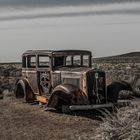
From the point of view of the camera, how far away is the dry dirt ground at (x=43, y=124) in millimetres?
12867

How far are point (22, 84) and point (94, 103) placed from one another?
4500mm

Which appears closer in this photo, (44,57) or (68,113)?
(68,113)

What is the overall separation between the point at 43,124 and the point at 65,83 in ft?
9.32

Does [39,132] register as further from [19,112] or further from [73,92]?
[19,112]

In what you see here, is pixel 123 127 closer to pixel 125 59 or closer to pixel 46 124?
pixel 46 124

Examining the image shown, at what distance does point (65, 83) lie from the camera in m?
17.4

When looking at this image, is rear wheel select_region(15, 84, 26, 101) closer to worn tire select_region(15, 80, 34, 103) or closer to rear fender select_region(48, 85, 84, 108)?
worn tire select_region(15, 80, 34, 103)

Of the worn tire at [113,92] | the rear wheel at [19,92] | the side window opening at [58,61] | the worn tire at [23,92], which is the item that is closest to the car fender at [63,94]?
the side window opening at [58,61]

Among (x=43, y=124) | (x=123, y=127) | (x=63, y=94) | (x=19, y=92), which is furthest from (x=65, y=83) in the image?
(x=123, y=127)

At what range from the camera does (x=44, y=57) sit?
18.9 metres

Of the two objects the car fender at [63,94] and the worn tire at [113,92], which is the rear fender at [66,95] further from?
the worn tire at [113,92]

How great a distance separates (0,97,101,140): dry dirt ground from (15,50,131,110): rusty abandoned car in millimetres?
430

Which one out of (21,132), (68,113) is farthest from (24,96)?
(21,132)

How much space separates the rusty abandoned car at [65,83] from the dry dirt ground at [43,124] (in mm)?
430
